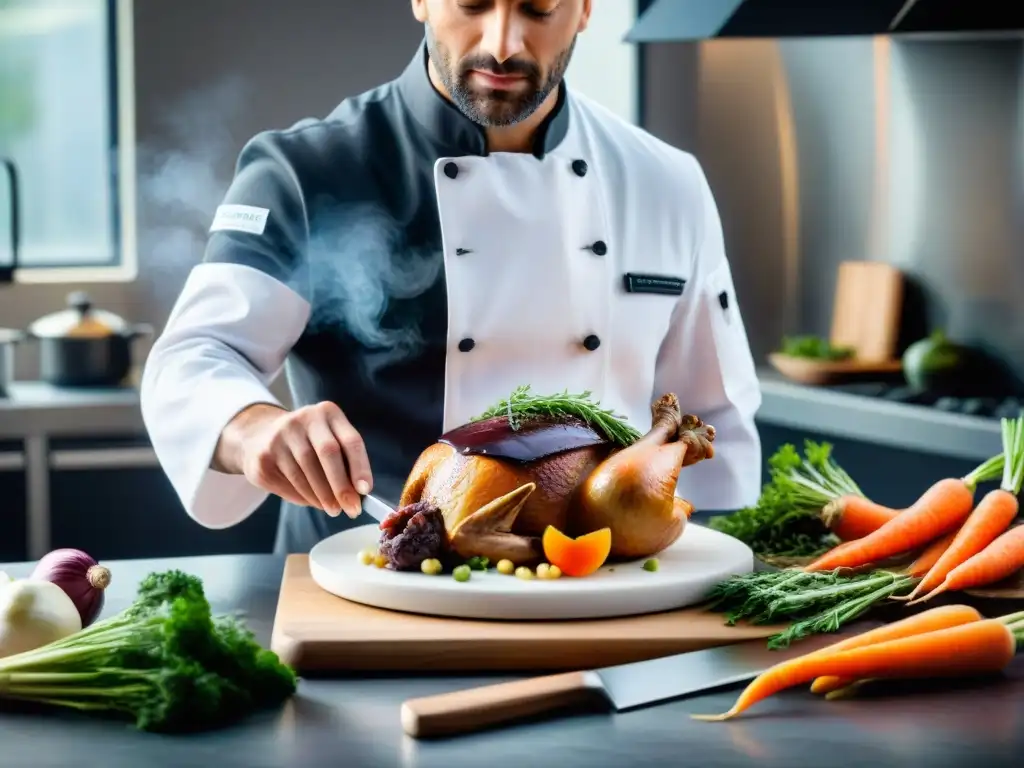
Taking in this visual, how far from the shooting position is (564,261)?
6.72ft

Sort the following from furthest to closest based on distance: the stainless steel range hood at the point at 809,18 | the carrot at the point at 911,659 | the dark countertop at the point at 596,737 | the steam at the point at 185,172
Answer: the steam at the point at 185,172 → the stainless steel range hood at the point at 809,18 → the carrot at the point at 911,659 → the dark countertop at the point at 596,737

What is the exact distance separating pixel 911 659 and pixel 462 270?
93 centimetres

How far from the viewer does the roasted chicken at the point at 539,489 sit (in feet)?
4.94

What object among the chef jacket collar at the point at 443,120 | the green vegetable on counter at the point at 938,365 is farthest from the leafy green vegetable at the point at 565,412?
the green vegetable on counter at the point at 938,365

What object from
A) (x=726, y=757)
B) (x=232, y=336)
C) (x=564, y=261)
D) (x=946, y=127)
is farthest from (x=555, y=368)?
(x=946, y=127)

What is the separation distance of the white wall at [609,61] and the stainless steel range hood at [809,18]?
1572 mm

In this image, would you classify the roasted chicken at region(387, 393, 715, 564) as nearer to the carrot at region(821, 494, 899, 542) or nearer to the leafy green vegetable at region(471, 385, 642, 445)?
the leafy green vegetable at region(471, 385, 642, 445)

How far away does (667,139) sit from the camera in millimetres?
4230

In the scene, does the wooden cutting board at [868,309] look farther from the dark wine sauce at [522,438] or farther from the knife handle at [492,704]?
the knife handle at [492,704]

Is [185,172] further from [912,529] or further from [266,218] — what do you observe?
[912,529]

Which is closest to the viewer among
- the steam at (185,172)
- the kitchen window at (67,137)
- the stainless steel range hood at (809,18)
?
the stainless steel range hood at (809,18)

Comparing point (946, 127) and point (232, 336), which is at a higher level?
point (946, 127)

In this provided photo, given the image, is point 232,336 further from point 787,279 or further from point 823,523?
point 787,279

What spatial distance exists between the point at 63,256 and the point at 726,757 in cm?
357
